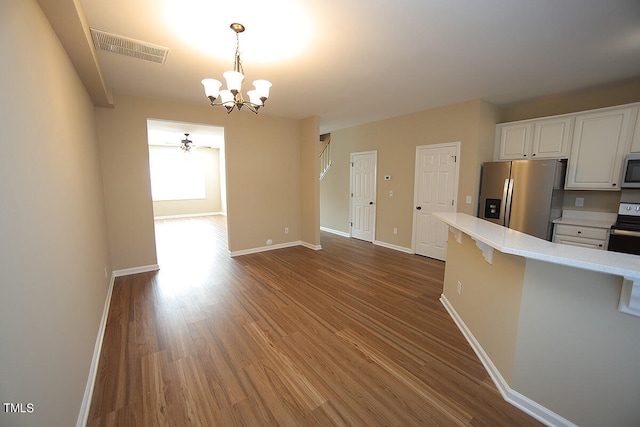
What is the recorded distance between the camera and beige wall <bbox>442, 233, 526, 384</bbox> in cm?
168

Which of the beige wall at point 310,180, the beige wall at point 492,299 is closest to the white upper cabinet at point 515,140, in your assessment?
the beige wall at point 492,299

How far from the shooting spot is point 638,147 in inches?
120

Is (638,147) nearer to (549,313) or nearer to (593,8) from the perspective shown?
(593,8)

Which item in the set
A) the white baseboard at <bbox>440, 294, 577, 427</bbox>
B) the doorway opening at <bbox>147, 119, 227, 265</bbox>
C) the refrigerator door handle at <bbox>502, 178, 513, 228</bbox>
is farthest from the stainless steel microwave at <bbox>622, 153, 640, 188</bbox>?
the doorway opening at <bbox>147, 119, 227, 265</bbox>

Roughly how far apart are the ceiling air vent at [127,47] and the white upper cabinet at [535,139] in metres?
4.85

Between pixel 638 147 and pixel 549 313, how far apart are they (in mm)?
3229

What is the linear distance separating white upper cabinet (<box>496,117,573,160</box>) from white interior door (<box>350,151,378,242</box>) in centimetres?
232

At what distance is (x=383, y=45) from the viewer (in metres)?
2.39

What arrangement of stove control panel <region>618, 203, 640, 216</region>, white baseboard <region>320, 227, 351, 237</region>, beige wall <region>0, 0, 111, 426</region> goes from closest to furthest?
beige wall <region>0, 0, 111, 426</region>, stove control panel <region>618, 203, 640, 216</region>, white baseboard <region>320, 227, 351, 237</region>

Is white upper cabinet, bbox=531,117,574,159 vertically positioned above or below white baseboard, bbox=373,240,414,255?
above

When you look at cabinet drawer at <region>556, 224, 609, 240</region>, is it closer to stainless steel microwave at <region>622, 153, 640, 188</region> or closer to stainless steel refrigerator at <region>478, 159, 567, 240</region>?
stainless steel refrigerator at <region>478, 159, 567, 240</region>

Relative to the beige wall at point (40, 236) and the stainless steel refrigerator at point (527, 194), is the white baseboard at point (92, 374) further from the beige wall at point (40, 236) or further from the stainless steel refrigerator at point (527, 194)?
the stainless steel refrigerator at point (527, 194)

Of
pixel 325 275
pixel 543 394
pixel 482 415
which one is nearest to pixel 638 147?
pixel 543 394

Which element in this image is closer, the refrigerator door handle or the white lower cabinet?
the white lower cabinet
